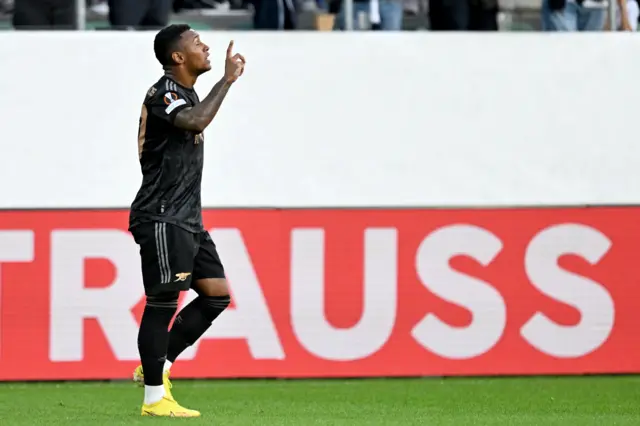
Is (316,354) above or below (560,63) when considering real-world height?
below

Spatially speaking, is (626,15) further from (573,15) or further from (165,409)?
(165,409)

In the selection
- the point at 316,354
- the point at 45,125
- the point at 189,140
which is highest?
the point at 189,140

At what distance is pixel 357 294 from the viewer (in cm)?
892

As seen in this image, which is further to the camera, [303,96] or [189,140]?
[303,96]

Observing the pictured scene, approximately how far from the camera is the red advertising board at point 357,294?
8.75 metres

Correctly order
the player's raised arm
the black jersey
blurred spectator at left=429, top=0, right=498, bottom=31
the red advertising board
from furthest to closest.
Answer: blurred spectator at left=429, top=0, right=498, bottom=31 → the red advertising board → the black jersey → the player's raised arm

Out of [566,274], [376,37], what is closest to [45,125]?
[376,37]

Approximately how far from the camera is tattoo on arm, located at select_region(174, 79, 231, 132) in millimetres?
6090

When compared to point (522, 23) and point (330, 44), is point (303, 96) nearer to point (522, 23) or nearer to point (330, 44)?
point (330, 44)

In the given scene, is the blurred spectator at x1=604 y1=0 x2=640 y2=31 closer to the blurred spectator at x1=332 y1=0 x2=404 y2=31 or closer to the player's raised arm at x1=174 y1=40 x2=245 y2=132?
the blurred spectator at x1=332 y1=0 x2=404 y2=31

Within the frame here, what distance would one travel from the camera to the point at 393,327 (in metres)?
8.91

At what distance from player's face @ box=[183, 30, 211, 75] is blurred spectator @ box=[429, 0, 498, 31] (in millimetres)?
3063

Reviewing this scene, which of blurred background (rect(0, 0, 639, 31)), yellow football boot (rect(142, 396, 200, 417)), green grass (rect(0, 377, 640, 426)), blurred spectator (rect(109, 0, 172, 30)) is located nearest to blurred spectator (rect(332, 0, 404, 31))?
blurred background (rect(0, 0, 639, 31))

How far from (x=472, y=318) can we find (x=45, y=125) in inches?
121
